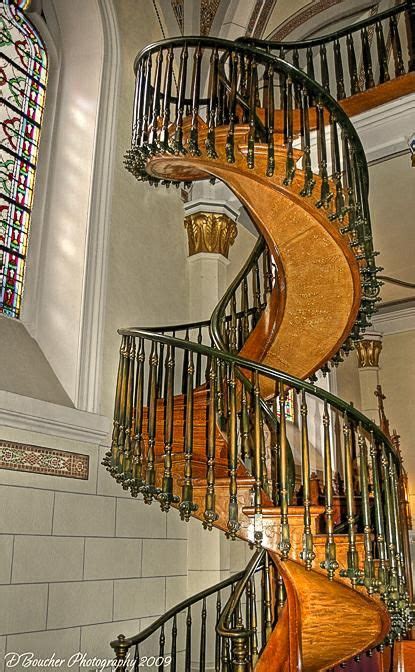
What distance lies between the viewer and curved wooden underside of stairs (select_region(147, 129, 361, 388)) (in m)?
4.15

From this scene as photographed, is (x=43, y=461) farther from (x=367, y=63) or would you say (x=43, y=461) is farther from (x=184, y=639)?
(x=367, y=63)

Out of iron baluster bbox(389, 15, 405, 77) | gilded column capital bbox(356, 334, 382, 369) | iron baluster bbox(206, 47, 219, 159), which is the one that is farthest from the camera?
gilded column capital bbox(356, 334, 382, 369)

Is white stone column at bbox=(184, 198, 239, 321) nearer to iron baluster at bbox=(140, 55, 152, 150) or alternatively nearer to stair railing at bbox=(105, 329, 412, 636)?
iron baluster at bbox=(140, 55, 152, 150)

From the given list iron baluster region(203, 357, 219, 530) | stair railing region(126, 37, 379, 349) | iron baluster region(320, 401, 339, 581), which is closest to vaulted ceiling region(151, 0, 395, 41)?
stair railing region(126, 37, 379, 349)

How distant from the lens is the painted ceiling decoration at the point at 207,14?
23.5ft

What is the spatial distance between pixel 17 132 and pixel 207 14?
307cm

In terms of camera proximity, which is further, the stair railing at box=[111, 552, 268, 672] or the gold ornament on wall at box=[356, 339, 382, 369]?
the gold ornament on wall at box=[356, 339, 382, 369]

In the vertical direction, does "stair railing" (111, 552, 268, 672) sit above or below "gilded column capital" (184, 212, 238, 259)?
below

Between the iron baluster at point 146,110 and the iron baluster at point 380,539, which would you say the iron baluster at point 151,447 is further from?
the iron baluster at point 146,110

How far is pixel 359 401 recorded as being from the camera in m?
10.2

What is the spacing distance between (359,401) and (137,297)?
5758 mm

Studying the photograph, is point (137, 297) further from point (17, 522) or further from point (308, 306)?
point (17, 522)

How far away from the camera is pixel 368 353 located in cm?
1015

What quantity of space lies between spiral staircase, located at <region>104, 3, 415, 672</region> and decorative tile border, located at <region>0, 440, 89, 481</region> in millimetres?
466
